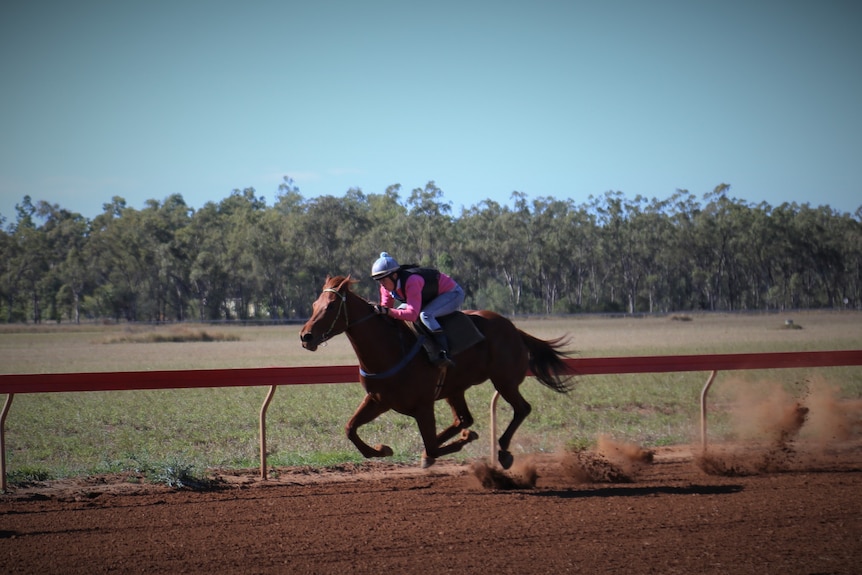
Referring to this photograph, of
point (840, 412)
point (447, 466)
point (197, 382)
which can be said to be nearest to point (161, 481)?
point (197, 382)

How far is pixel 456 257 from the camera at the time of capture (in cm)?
7394

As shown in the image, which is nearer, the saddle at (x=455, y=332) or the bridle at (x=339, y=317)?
the bridle at (x=339, y=317)

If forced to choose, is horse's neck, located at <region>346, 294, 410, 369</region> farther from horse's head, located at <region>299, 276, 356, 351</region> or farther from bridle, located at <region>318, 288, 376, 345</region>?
horse's head, located at <region>299, 276, 356, 351</region>

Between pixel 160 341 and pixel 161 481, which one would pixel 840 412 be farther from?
pixel 160 341

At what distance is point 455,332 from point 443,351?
359 mm

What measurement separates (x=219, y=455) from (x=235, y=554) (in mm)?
4864

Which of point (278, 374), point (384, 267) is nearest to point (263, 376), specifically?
point (278, 374)

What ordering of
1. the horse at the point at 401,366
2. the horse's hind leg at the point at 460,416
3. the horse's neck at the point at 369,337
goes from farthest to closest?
the horse's hind leg at the point at 460,416 < the horse's neck at the point at 369,337 < the horse at the point at 401,366

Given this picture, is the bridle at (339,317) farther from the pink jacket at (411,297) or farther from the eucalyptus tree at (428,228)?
the eucalyptus tree at (428,228)

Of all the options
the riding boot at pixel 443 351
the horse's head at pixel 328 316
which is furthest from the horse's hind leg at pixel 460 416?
the horse's head at pixel 328 316

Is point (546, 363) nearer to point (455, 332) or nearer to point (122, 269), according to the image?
point (455, 332)

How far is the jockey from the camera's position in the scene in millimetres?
8094

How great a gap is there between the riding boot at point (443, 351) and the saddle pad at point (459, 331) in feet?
0.27

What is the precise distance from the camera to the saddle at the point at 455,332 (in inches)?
327
